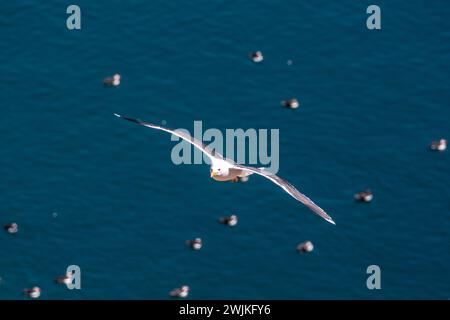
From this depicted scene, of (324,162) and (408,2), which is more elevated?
(408,2)

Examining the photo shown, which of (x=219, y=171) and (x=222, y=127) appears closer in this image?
(x=219, y=171)

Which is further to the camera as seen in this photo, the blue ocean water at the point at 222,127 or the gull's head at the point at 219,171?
the blue ocean water at the point at 222,127

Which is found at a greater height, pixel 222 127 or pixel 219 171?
pixel 222 127

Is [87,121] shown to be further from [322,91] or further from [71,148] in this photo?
[322,91]
